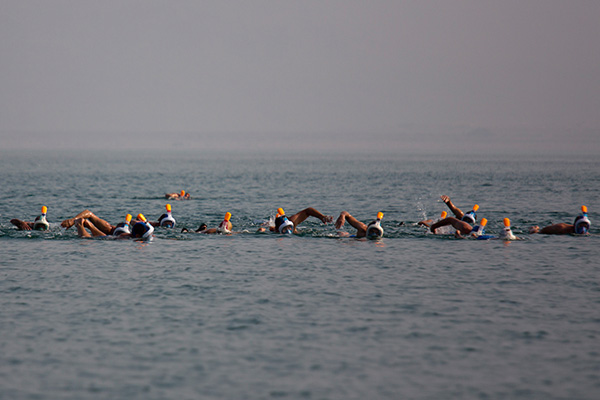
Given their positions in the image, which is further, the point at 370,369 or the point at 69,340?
the point at 69,340

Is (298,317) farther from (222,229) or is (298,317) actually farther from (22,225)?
(22,225)

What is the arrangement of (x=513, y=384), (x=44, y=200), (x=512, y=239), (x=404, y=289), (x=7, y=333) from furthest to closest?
(x=44, y=200), (x=512, y=239), (x=404, y=289), (x=7, y=333), (x=513, y=384)

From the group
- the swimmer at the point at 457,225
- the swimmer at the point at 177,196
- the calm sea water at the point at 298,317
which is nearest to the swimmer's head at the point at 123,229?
the calm sea water at the point at 298,317

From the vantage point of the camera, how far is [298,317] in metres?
17.1

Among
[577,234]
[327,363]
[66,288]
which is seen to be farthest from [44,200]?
[327,363]

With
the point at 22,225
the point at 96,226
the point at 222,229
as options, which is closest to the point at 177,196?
the point at 22,225

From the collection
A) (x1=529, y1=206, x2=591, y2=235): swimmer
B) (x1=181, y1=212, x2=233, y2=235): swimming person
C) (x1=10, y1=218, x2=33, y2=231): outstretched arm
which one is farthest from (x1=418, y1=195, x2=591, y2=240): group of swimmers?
(x1=10, y1=218, x2=33, y2=231): outstretched arm

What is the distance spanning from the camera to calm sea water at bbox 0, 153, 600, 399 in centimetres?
1262

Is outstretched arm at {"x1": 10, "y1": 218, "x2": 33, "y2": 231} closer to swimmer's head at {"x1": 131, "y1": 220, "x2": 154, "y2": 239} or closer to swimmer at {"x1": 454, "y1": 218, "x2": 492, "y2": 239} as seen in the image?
swimmer's head at {"x1": 131, "y1": 220, "x2": 154, "y2": 239}

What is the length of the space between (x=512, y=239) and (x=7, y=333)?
73.9 feet

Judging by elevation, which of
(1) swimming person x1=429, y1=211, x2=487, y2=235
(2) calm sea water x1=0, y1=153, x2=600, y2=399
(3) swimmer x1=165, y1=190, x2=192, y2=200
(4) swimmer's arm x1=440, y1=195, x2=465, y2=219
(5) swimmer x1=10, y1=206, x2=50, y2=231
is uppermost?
(4) swimmer's arm x1=440, y1=195, x2=465, y2=219

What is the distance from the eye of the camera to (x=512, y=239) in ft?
101

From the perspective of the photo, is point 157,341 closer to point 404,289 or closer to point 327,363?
point 327,363

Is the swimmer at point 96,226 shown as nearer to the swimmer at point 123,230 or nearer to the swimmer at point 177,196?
the swimmer at point 123,230
